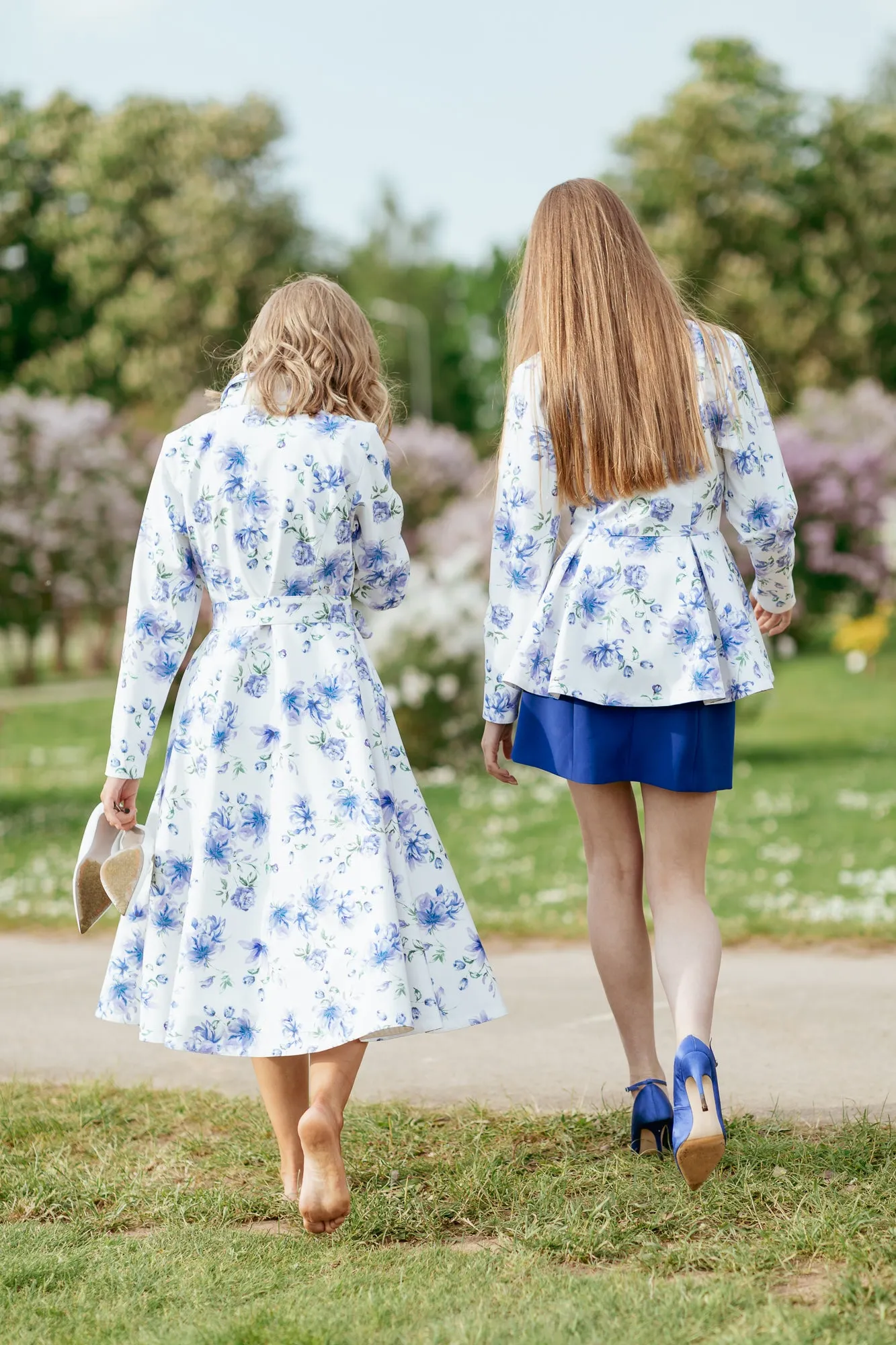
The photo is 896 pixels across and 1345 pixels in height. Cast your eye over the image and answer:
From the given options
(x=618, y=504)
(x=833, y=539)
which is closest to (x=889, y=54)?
(x=833, y=539)

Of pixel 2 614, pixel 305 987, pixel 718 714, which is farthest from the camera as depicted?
pixel 2 614

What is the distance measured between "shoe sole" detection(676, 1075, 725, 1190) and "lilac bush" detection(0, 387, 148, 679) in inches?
464

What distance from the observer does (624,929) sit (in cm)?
315

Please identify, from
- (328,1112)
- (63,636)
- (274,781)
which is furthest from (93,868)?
(63,636)

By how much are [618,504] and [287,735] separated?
0.83 metres

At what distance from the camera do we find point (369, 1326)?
2.26m

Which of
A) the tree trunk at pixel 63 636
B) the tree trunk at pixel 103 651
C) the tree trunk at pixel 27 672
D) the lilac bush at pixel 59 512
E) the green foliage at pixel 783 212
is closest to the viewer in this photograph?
the lilac bush at pixel 59 512

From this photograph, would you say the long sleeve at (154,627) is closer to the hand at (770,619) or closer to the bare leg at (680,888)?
the bare leg at (680,888)

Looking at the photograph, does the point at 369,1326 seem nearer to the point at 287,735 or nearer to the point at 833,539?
the point at 287,735

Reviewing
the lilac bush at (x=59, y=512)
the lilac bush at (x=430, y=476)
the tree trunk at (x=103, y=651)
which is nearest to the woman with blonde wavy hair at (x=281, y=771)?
the lilac bush at (x=59, y=512)

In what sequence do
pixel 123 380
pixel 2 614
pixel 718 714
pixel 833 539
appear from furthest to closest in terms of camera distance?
pixel 123 380
pixel 833 539
pixel 2 614
pixel 718 714

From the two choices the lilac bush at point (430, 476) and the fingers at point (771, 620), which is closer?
the fingers at point (771, 620)

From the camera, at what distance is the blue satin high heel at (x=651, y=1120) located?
3.10m

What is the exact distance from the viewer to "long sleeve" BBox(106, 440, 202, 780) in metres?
2.97
